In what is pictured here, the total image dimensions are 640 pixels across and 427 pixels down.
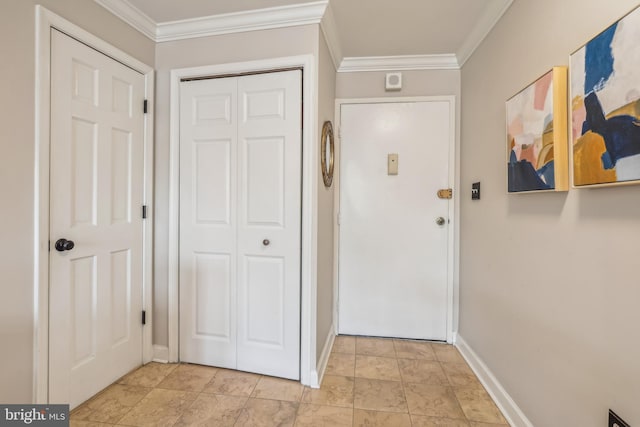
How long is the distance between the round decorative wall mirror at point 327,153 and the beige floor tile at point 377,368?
4.40 ft

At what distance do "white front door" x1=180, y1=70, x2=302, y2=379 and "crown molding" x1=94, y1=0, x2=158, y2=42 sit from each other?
43cm

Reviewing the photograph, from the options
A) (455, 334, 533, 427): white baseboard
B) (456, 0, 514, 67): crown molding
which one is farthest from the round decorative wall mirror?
(455, 334, 533, 427): white baseboard

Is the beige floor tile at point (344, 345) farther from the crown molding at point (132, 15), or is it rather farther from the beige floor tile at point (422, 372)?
the crown molding at point (132, 15)

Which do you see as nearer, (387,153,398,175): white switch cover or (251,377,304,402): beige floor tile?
(251,377,304,402): beige floor tile

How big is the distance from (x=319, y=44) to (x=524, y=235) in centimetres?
162

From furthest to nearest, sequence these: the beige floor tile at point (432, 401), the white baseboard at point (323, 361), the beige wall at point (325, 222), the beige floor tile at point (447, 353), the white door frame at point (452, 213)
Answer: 1. the white door frame at point (452, 213)
2. the beige floor tile at point (447, 353)
3. the beige wall at point (325, 222)
4. the white baseboard at point (323, 361)
5. the beige floor tile at point (432, 401)

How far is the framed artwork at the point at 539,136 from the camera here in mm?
1212

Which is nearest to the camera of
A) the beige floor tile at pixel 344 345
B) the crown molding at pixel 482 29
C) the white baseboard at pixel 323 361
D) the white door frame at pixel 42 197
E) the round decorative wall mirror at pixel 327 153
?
the white door frame at pixel 42 197

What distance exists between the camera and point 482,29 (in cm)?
199

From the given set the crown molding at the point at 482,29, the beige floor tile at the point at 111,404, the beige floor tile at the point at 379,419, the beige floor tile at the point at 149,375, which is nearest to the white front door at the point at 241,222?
the beige floor tile at the point at 149,375

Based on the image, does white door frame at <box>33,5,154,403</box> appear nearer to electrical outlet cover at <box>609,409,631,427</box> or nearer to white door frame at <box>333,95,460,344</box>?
white door frame at <box>333,95,460,344</box>

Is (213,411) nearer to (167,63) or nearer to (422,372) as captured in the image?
(422,372)

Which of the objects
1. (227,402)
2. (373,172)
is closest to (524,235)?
(373,172)

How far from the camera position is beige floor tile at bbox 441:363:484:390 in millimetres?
1929
